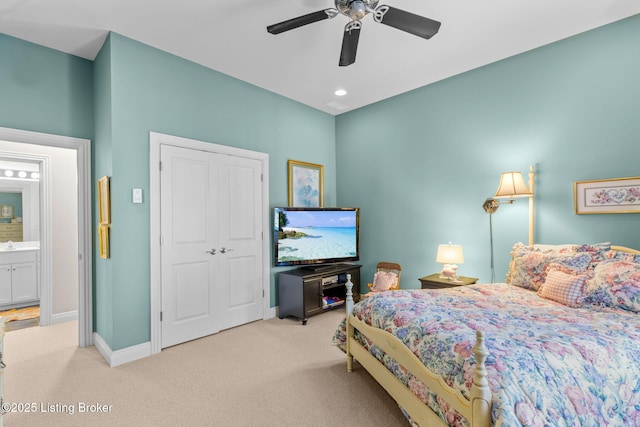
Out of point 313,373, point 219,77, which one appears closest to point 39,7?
point 219,77

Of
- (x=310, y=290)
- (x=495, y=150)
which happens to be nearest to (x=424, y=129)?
(x=495, y=150)

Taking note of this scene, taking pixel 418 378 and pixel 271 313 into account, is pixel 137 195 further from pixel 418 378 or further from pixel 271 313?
pixel 418 378

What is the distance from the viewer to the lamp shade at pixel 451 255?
11.2ft

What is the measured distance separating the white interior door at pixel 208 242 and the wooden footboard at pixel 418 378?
165cm

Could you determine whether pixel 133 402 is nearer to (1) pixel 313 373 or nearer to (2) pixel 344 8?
(1) pixel 313 373

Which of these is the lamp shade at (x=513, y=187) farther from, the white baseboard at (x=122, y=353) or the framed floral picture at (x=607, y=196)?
the white baseboard at (x=122, y=353)

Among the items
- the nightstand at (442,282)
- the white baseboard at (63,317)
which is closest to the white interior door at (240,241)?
the nightstand at (442,282)

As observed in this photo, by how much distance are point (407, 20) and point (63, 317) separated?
5027mm

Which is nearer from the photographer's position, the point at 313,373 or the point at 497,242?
the point at 313,373

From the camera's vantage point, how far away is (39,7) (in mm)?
2494

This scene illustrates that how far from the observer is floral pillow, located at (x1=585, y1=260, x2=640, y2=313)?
2064 millimetres

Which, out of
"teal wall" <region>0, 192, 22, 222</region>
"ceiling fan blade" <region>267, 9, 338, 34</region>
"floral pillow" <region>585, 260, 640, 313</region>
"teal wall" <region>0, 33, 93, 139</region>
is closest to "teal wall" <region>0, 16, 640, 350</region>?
"teal wall" <region>0, 33, 93, 139</region>

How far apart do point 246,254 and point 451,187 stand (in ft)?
8.60

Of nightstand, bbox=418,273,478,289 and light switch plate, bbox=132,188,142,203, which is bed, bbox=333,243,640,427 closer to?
nightstand, bbox=418,273,478,289
